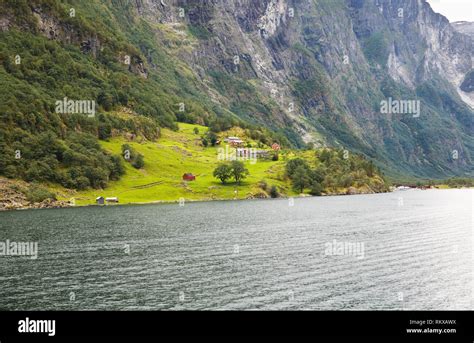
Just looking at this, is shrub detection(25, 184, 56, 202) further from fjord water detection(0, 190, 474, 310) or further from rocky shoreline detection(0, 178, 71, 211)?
fjord water detection(0, 190, 474, 310)

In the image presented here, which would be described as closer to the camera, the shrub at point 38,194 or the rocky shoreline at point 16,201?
the rocky shoreline at point 16,201

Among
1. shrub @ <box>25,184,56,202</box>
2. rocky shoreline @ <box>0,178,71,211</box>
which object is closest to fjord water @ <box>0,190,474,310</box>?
rocky shoreline @ <box>0,178,71,211</box>

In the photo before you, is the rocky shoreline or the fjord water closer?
the fjord water

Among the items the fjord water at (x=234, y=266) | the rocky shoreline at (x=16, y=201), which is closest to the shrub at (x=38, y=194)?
the rocky shoreline at (x=16, y=201)

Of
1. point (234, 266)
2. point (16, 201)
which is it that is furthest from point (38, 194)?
point (234, 266)

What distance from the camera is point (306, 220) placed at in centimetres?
14200

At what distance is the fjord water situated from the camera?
5697 cm

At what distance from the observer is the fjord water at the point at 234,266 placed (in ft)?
187

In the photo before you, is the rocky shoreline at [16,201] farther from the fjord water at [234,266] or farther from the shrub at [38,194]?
the fjord water at [234,266]

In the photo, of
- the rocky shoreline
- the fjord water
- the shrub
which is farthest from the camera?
the shrub

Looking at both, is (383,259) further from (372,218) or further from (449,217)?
(449,217)

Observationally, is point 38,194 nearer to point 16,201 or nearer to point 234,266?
point 16,201

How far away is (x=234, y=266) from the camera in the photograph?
2965 inches
